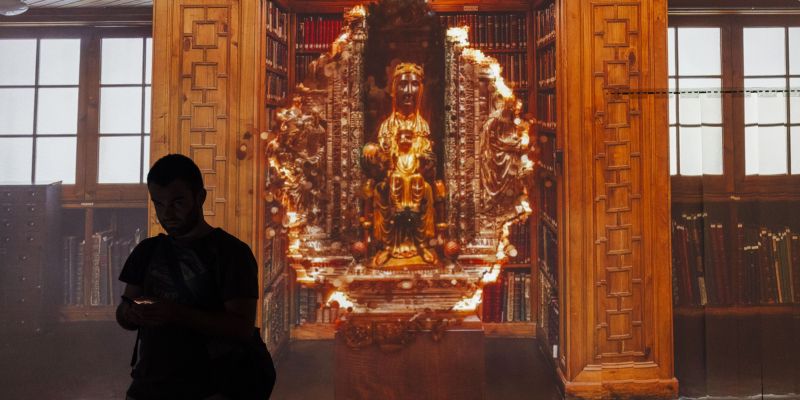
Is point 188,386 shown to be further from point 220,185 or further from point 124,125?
point 124,125

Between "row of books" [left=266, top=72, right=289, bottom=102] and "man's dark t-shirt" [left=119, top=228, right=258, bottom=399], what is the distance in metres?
2.05

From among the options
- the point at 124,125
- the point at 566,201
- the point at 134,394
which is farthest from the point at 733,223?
the point at 124,125

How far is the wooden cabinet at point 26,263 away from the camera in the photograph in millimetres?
3783

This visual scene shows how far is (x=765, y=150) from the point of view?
137 inches

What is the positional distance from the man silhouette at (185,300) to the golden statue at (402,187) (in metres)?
1.91

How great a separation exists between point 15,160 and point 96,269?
79 centimetres

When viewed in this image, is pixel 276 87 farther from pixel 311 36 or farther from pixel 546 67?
pixel 546 67

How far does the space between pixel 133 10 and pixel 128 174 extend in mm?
1066

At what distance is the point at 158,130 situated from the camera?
12.0 feet

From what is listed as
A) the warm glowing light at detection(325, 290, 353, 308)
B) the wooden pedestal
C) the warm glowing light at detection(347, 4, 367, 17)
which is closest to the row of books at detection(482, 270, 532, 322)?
the wooden pedestal

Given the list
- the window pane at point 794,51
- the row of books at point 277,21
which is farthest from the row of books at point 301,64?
the window pane at point 794,51

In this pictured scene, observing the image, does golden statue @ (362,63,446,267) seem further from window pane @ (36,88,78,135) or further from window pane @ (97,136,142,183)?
window pane @ (36,88,78,135)

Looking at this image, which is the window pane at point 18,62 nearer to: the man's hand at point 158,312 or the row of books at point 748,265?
the man's hand at point 158,312

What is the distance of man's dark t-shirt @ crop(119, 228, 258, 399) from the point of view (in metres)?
1.75
